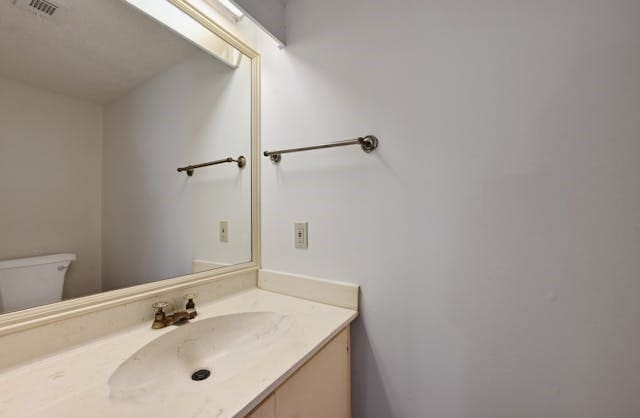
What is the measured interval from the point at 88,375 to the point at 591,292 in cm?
119

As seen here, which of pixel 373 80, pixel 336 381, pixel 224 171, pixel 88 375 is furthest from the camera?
pixel 224 171

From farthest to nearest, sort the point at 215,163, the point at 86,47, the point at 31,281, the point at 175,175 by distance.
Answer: the point at 215,163
the point at 175,175
the point at 86,47
the point at 31,281

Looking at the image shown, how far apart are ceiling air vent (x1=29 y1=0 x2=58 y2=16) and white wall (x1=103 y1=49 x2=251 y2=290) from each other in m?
0.26

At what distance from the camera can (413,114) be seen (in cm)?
83

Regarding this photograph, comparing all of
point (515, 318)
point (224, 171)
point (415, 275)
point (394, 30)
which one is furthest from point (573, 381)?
point (224, 171)

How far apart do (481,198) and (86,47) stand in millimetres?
1313

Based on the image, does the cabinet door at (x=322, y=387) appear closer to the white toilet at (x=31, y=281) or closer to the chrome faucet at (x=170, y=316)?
the chrome faucet at (x=170, y=316)

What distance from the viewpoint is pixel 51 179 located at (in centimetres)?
72

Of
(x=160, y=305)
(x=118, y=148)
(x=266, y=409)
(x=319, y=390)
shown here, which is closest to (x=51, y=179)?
(x=118, y=148)

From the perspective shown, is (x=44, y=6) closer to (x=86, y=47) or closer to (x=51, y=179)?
(x=86, y=47)

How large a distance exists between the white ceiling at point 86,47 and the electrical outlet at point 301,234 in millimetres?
799

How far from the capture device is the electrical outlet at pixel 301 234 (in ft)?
3.42

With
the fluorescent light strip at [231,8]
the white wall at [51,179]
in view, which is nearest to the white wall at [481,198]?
the fluorescent light strip at [231,8]

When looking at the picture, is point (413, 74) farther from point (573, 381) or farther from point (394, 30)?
point (573, 381)
